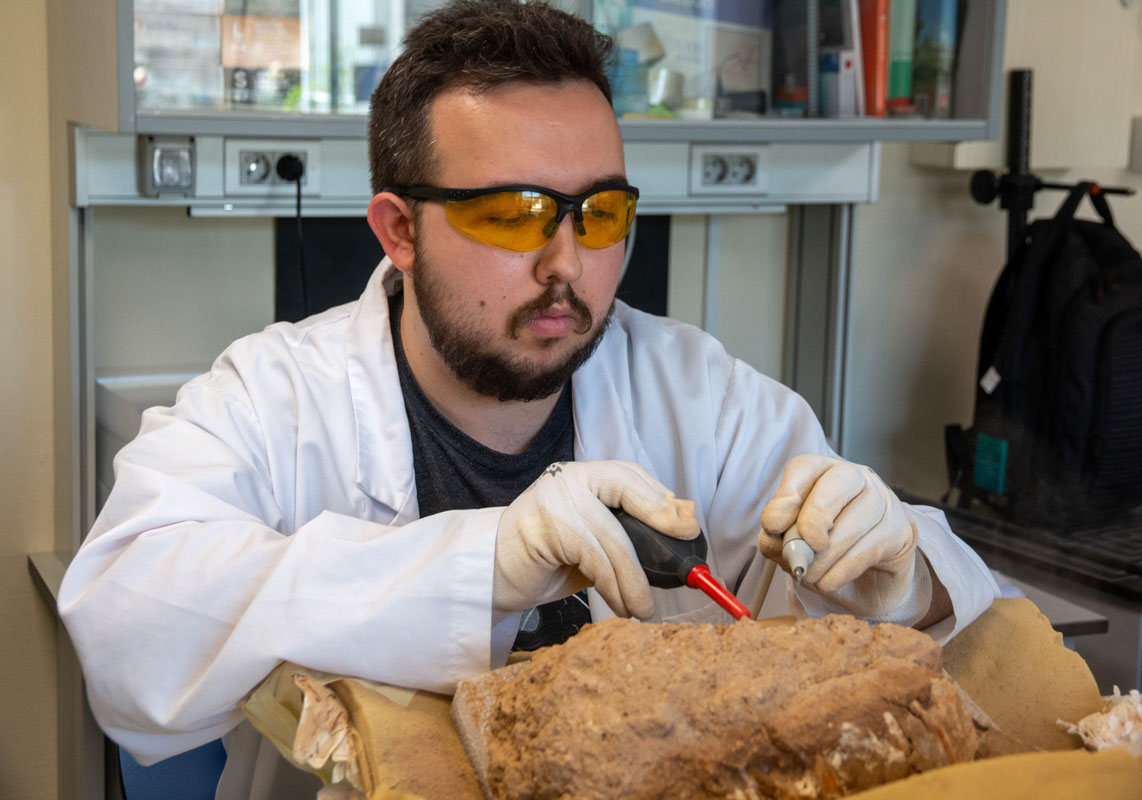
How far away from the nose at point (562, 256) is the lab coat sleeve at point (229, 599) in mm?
330

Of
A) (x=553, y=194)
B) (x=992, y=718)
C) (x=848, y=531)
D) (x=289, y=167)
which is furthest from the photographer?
(x=289, y=167)

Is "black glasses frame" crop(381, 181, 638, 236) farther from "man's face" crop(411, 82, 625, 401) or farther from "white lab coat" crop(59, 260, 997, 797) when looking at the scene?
"white lab coat" crop(59, 260, 997, 797)

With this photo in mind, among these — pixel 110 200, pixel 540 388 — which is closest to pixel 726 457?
pixel 540 388

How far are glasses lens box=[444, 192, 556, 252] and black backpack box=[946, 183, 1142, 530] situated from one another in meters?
1.45

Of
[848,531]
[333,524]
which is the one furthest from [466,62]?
[848,531]

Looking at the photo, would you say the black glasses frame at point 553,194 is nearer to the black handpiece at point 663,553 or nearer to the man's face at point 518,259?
the man's face at point 518,259

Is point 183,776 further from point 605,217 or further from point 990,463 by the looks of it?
point 990,463

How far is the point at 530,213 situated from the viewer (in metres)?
1.24

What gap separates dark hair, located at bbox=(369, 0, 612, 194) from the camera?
132cm

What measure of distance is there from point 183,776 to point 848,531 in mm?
1033

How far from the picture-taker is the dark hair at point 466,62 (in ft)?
4.34

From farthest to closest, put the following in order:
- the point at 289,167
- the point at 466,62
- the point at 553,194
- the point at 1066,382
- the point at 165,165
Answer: the point at 1066,382 → the point at 289,167 → the point at 165,165 → the point at 466,62 → the point at 553,194

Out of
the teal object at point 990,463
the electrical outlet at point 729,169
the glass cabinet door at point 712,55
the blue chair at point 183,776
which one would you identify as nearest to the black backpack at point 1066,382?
the teal object at point 990,463

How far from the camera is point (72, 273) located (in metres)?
1.90
